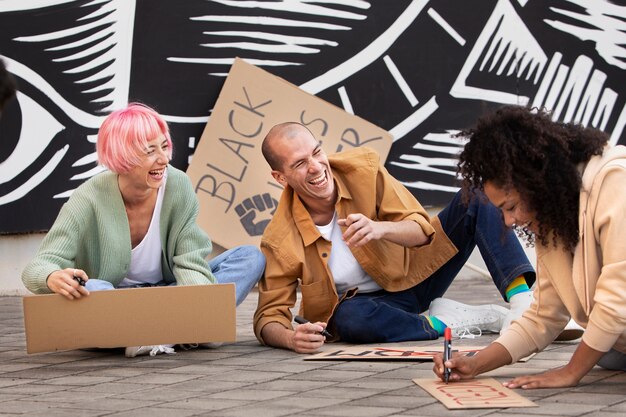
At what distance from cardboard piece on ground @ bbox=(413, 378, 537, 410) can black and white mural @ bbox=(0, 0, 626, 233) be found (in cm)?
286

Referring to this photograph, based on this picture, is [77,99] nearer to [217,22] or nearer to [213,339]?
[217,22]

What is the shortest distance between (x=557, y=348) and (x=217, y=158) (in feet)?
9.82

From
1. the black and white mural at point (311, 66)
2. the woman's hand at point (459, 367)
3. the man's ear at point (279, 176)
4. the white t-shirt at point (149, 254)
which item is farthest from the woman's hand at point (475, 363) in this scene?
the black and white mural at point (311, 66)

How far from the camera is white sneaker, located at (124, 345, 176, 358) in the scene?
421 cm

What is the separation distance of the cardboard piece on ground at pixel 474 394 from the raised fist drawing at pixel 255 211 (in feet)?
10.9

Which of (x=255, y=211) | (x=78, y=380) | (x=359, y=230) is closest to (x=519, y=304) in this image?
(x=359, y=230)

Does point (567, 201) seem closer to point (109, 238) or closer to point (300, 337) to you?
point (300, 337)

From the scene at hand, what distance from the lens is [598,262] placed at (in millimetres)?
3031

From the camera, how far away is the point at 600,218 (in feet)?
9.68

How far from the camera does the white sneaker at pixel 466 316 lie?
448 centimetres

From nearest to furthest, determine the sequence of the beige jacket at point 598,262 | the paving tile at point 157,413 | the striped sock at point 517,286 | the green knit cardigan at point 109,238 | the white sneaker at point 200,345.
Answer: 1. the beige jacket at point 598,262
2. the paving tile at point 157,413
3. the green knit cardigan at point 109,238
4. the striped sock at point 517,286
5. the white sneaker at point 200,345

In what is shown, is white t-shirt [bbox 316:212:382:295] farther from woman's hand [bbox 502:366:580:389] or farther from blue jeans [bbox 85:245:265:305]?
woman's hand [bbox 502:366:580:389]

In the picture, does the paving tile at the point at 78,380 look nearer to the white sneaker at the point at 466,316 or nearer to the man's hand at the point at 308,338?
the man's hand at the point at 308,338

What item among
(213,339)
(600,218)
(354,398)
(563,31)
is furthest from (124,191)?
(563,31)
